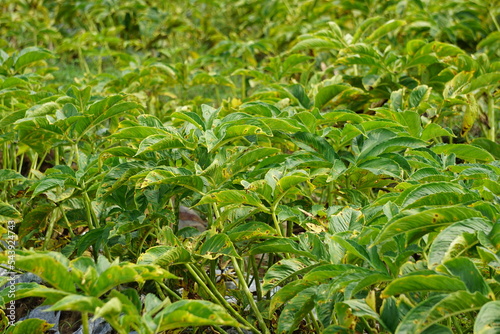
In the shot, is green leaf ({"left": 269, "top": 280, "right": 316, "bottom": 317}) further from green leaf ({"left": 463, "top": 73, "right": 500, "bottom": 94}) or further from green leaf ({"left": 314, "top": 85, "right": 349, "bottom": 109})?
green leaf ({"left": 463, "top": 73, "right": 500, "bottom": 94})

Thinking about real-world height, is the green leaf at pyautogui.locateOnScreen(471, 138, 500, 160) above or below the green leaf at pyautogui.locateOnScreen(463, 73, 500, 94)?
below

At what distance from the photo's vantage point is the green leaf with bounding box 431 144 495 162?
1987 mm

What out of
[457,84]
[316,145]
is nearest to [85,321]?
[316,145]

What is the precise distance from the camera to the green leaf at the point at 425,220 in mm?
1287

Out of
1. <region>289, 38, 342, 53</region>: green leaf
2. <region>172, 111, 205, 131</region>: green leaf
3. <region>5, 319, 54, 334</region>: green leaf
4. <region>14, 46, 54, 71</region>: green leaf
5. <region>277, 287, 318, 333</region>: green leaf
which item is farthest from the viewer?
<region>289, 38, 342, 53</region>: green leaf

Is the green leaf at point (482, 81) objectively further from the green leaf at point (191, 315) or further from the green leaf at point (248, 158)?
the green leaf at point (191, 315)

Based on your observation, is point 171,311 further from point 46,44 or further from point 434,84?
point 46,44

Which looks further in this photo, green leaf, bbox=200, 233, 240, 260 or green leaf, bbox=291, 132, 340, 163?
green leaf, bbox=291, 132, 340, 163

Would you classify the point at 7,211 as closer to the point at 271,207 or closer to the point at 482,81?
the point at 271,207

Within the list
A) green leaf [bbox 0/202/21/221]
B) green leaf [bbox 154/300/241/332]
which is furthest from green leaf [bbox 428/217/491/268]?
green leaf [bbox 0/202/21/221]

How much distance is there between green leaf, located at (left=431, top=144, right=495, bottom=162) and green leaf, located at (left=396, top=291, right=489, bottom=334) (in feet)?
3.11

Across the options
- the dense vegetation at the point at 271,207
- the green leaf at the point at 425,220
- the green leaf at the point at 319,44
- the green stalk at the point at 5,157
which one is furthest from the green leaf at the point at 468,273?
the green stalk at the point at 5,157

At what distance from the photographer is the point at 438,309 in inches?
46.8

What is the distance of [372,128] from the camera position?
205 centimetres
